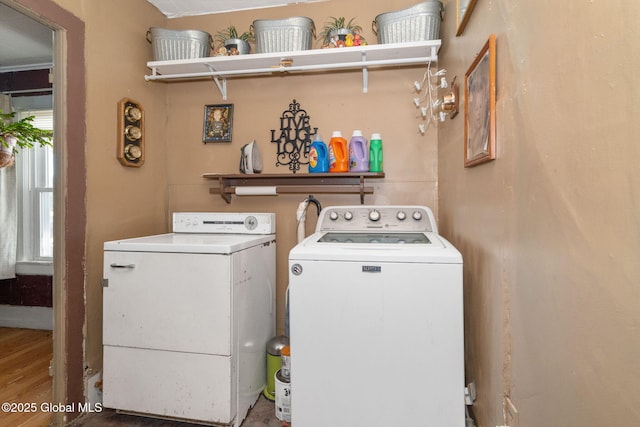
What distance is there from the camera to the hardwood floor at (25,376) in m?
1.67

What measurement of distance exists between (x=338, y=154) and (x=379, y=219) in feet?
1.67

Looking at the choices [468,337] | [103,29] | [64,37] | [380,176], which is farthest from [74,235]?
[468,337]

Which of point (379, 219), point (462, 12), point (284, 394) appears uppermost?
point (462, 12)

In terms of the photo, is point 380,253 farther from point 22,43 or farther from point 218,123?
point 22,43

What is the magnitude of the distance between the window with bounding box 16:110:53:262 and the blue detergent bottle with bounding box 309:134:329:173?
2677 mm

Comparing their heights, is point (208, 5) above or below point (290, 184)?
above

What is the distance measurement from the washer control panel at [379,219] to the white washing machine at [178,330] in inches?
22.5

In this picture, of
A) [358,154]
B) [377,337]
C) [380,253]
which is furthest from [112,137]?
[377,337]

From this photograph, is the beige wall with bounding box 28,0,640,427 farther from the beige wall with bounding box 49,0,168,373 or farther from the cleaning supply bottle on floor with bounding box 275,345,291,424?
the cleaning supply bottle on floor with bounding box 275,345,291,424

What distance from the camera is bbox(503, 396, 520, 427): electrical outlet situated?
0.92m

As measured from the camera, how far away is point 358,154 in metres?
2.09

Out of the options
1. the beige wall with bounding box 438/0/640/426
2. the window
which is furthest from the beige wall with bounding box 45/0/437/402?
the window

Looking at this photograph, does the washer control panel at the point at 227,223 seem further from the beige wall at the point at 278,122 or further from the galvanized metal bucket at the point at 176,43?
the galvanized metal bucket at the point at 176,43

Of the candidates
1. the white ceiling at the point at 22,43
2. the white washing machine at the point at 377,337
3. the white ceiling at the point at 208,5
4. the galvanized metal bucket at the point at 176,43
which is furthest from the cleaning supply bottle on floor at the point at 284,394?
the white ceiling at the point at 22,43
